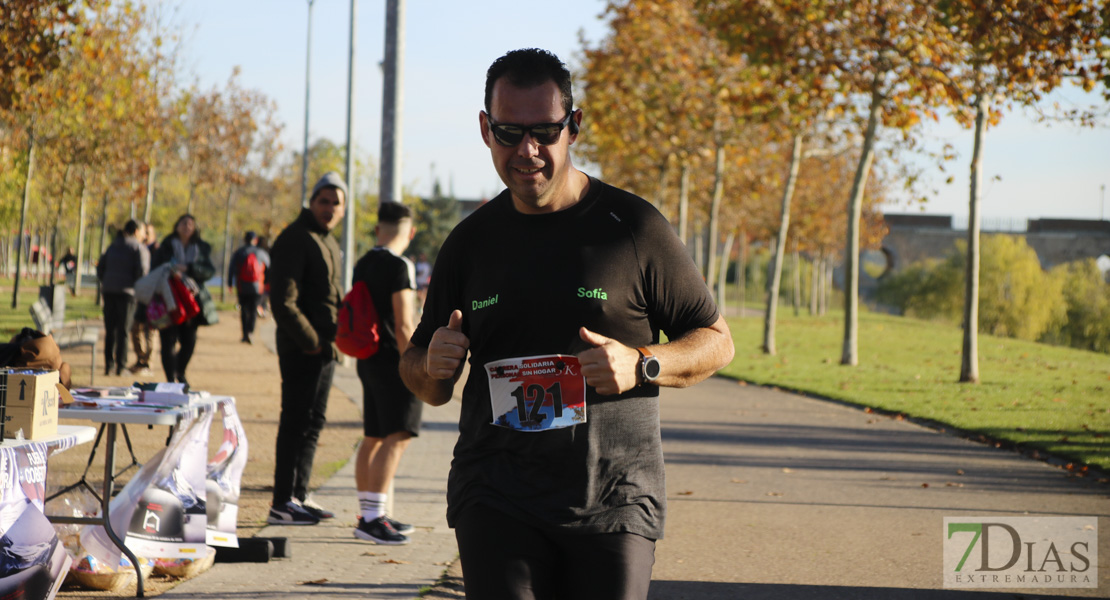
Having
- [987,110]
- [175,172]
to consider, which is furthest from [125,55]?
[987,110]

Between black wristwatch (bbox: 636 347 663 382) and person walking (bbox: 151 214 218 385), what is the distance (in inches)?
424

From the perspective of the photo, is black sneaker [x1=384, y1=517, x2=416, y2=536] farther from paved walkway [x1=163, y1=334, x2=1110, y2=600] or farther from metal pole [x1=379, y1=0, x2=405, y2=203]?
metal pole [x1=379, y1=0, x2=405, y2=203]

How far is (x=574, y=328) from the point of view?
9.62 ft

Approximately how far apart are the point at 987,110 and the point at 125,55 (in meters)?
22.6

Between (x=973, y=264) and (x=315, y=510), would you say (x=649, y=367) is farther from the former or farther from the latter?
(x=973, y=264)

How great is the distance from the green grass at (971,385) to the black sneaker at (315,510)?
677 centimetres

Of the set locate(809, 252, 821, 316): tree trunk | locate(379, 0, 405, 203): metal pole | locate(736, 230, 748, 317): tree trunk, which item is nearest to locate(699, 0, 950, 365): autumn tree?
locate(379, 0, 405, 203): metal pole

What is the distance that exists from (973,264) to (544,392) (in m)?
16.7

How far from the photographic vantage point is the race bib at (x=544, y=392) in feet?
9.43

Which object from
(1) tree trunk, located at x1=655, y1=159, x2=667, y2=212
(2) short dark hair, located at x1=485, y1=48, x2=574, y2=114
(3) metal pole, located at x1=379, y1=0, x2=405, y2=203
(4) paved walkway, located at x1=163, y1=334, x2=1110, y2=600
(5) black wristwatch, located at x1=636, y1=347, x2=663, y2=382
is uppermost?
(1) tree trunk, located at x1=655, y1=159, x2=667, y2=212

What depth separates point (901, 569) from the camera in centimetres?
651

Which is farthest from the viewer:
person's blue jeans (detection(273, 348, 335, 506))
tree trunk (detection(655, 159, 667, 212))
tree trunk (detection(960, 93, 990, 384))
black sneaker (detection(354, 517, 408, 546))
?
tree trunk (detection(655, 159, 667, 212))

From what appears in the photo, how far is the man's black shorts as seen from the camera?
6.82 metres

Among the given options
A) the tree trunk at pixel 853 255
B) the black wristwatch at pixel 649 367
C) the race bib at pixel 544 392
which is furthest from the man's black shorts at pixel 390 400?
the tree trunk at pixel 853 255
